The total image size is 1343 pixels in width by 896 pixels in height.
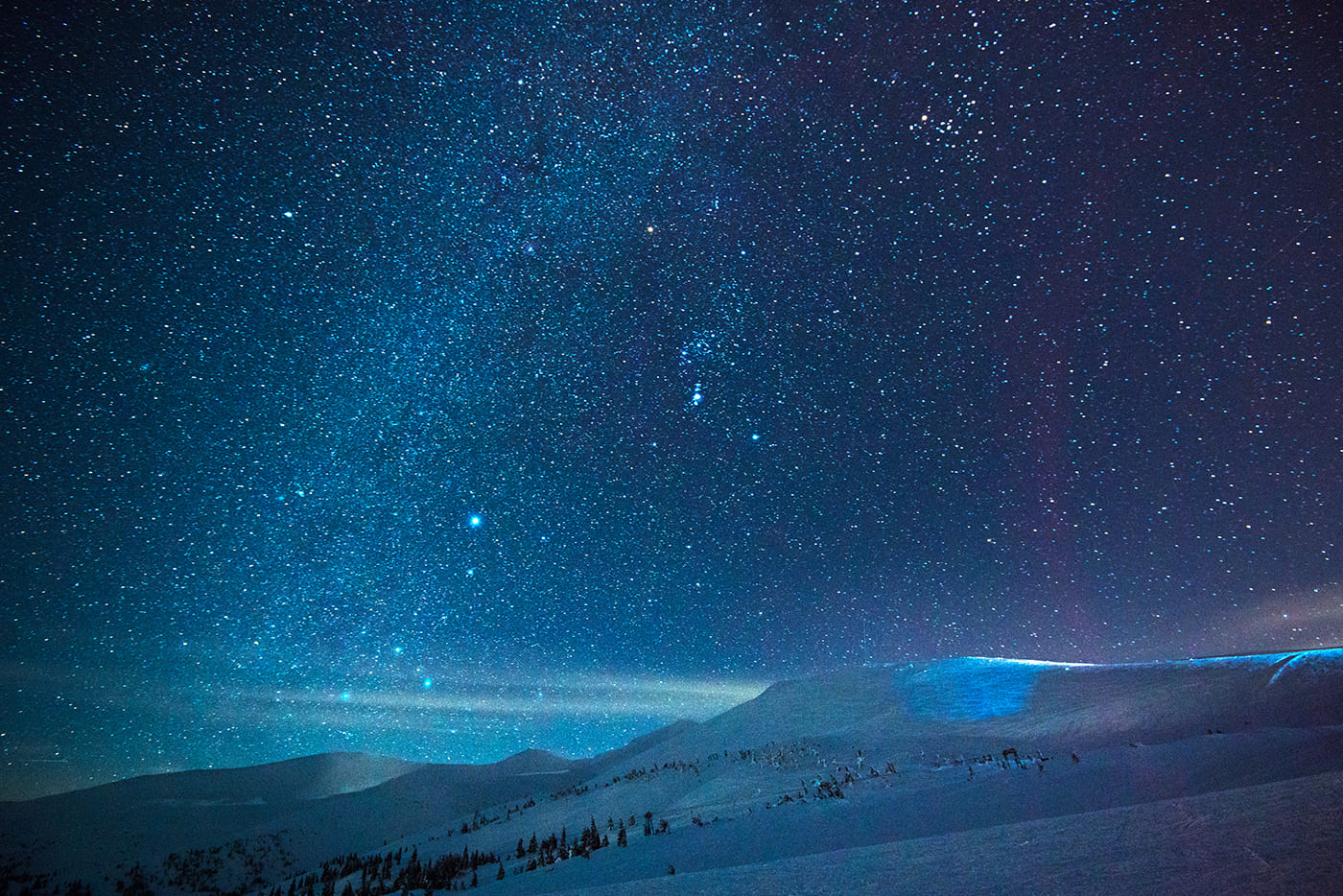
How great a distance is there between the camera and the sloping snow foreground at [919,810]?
3762mm

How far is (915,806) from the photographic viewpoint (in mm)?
7391

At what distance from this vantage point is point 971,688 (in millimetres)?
21531

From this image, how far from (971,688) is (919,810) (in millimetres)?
17464

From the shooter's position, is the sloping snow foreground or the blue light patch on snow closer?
the sloping snow foreground

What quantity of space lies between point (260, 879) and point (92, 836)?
24.2 meters

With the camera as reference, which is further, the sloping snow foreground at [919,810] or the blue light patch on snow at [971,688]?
the blue light patch on snow at [971,688]

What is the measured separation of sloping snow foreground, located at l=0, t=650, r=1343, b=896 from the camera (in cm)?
376

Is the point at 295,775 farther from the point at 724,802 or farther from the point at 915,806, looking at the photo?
the point at 915,806

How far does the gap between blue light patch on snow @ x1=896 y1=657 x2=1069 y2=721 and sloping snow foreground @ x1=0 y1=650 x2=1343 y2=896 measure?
Answer: 0.15 metres

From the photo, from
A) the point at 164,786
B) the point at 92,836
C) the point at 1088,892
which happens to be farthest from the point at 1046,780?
the point at 164,786

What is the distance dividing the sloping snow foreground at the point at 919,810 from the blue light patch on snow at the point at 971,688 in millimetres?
147

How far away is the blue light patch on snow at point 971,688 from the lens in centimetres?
1833

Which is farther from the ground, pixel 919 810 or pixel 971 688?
pixel 919 810

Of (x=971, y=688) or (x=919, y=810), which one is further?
(x=971, y=688)
